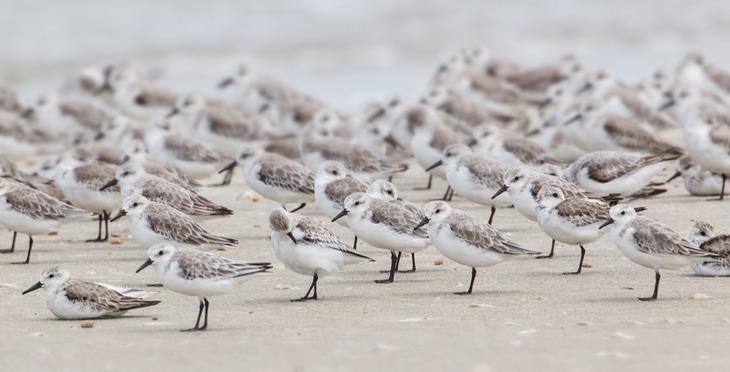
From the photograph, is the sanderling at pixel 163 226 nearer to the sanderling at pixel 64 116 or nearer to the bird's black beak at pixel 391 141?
the bird's black beak at pixel 391 141

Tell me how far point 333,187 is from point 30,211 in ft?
8.44

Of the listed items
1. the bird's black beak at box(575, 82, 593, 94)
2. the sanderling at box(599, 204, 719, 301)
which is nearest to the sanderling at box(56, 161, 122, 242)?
the sanderling at box(599, 204, 719, 301)

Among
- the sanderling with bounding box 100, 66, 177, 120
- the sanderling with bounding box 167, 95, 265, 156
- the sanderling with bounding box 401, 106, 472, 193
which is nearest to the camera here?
the sanderling with bounding box 401, 106, 472, 193

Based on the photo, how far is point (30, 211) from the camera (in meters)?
10.5

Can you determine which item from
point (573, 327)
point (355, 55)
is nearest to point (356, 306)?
point (573, 327)

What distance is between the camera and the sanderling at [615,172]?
11328mm

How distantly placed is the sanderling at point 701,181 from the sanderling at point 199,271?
19.8ft

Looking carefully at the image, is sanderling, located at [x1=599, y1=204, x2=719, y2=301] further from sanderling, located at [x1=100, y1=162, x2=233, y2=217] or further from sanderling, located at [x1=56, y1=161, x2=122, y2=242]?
sanderling, located at [x1=56, y1=161, x2=122, y2=242]

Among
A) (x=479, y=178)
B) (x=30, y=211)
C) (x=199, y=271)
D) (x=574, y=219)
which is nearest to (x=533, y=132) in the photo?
(x=479, y=178)

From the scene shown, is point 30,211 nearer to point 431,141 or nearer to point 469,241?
point 469,241

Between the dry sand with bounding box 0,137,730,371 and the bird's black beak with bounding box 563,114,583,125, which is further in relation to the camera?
the bird's black beak with bounding box 563,114,583,125

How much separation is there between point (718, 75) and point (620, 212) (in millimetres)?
12035

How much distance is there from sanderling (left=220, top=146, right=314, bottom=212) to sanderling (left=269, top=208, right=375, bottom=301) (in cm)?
283

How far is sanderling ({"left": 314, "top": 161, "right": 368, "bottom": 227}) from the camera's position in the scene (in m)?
10.6
